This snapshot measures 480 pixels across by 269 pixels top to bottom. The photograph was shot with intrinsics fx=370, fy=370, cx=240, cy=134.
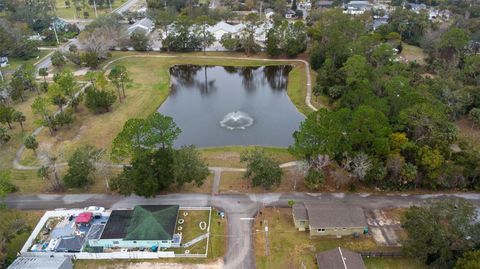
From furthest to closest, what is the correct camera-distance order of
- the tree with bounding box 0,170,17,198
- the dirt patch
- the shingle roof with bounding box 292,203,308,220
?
the tree with bounding box 0,170,17,198
the shingle roof with bounding box 292,203,308,220
the dirt patch

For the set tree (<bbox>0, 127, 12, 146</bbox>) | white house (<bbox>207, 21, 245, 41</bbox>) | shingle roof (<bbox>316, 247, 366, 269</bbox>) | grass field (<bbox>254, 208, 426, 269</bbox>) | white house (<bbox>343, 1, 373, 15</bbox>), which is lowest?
grass field (<bbox>254, 208, 426, 269</bbox>)

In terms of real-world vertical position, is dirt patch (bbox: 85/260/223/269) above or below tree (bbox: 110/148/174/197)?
below

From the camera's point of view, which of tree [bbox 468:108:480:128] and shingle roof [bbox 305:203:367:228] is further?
tree [bbox 468:108:480:128]

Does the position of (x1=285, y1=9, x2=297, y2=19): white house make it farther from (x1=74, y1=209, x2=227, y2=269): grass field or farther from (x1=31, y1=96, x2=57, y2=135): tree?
(x1=74, y1=209, x2=227, y2=269): grass field

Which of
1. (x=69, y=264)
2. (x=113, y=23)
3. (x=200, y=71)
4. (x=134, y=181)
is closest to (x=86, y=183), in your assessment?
(x=134, y=181)

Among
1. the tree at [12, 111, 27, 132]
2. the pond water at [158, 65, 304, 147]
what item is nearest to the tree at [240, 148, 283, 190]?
the pond water at [158, 65, 304, 147]
